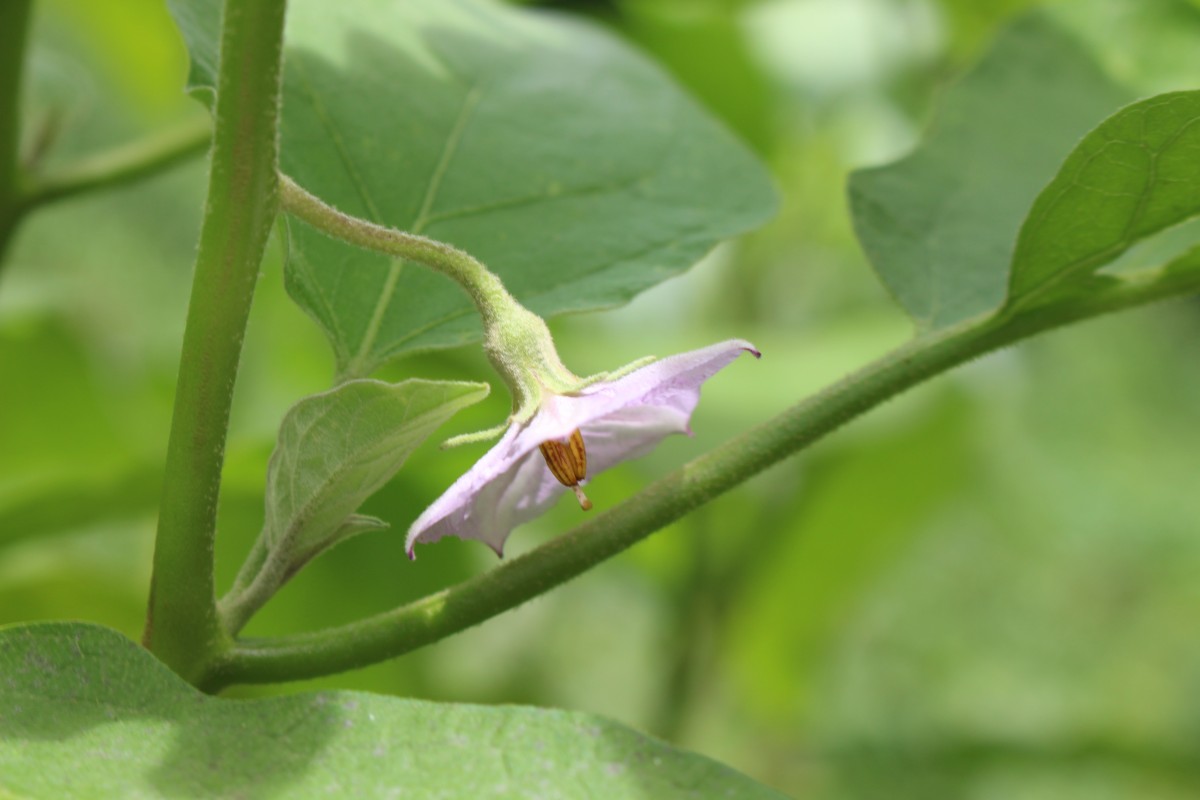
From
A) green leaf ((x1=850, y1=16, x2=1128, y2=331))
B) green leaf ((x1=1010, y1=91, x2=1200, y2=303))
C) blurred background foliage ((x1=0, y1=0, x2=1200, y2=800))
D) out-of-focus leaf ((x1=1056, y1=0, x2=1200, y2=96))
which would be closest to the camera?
green leaf ((x1=1010, y1=91, x2=1200, y2=303))

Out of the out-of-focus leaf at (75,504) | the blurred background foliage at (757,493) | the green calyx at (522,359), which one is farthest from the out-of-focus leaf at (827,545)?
the green calyx at (522,359)

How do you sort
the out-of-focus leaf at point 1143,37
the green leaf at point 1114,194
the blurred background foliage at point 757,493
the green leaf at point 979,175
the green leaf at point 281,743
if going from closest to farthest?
the green leaf at point 281,743, the green leaf at point 1114,194, the green leaf at point 979,175, the out-of-focus leaf at point 1143,37, the blurred background foliage at point 757,493

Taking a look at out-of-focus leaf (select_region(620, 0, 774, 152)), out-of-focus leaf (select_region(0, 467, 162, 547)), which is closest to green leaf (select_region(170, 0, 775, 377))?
out-of-focus leaf (select_region(0, 467, 162, 547))

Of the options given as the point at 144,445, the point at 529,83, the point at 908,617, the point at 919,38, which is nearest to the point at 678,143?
the point at 529,83

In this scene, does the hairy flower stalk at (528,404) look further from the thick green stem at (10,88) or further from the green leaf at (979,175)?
the thick green stem at (10,88)

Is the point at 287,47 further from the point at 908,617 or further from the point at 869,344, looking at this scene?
the point at 908,617

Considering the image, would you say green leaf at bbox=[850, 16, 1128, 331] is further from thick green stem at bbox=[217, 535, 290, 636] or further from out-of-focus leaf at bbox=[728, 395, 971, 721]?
out-of-focus leaf at bbox=[728, 395, 971, 721]
